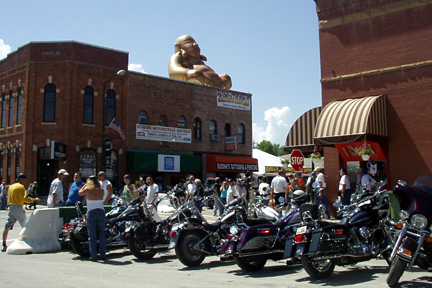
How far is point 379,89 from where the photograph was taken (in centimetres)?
1498

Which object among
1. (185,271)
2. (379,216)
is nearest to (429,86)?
(379,216)

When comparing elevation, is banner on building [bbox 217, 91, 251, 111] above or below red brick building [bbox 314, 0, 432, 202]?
above

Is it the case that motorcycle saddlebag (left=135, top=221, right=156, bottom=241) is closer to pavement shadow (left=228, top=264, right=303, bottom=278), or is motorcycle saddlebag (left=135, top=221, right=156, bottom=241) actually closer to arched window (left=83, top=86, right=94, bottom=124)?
pavement shadow (left=228, top=264, right=303, bottom=278)

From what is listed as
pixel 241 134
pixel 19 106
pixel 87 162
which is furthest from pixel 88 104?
pixel 241 134

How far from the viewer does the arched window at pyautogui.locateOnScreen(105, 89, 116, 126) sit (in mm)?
29922

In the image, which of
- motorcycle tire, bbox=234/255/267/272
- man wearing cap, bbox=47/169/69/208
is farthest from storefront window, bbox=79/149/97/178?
motorcycle tire, bbox=234/255/267/272

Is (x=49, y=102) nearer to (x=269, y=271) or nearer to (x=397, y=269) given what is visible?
(x=269, y=271)

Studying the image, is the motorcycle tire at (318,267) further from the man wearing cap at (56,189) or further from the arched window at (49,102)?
the arched window at (49,102)

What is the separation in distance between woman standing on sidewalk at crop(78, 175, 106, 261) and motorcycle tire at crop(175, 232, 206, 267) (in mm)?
1956

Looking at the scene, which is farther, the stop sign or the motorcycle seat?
the stop sign

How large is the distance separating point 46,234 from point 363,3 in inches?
508

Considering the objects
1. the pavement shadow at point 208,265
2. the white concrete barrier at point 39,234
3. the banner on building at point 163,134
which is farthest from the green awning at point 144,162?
the pavement shadow at point 208,265

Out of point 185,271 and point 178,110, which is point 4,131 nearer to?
point 178,110

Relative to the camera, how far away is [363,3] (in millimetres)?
15414
